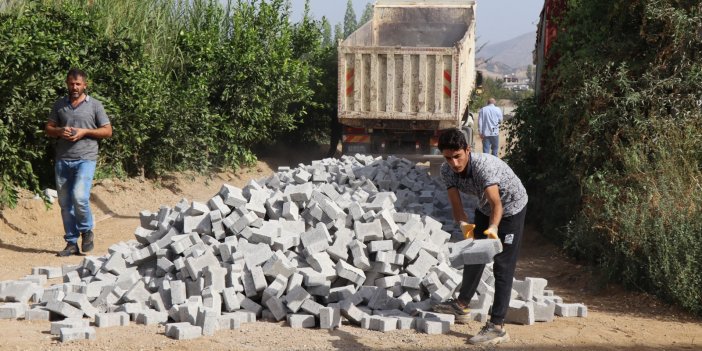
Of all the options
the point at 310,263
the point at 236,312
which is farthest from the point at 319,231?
the point at 236,312

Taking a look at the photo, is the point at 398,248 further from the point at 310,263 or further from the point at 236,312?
the point at 236,312

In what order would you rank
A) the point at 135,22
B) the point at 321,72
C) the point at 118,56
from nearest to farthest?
the point at 118,56 → the point at 135,22 → the point at 321,72

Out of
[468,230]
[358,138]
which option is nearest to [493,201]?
[468,230]

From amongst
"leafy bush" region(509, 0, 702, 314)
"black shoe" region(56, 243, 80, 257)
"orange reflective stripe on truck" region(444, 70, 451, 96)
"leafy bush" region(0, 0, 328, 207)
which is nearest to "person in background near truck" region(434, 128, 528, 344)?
"leafy bush" region(509, 0, 702, 314)

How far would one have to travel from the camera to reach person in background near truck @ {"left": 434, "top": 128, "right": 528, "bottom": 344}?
6.00 metres

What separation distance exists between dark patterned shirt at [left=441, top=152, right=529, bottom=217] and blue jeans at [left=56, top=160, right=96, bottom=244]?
4.41 meters

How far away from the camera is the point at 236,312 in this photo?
6805 millimetres

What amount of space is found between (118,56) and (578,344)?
8067 mm

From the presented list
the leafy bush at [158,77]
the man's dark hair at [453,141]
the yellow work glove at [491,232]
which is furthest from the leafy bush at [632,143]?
the leafy bush at [158,77]

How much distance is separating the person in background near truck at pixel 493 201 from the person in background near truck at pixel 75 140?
14.2ft

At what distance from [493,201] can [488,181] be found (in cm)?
14

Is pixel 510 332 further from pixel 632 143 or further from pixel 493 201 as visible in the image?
pixel 632 143

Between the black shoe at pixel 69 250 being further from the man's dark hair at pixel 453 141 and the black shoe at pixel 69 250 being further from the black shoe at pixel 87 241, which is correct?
the man's dark hair at pixel 453 141

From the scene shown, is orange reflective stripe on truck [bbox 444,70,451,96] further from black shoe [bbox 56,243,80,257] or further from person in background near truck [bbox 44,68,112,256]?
black shoe [bbox 56,243,80,257]
